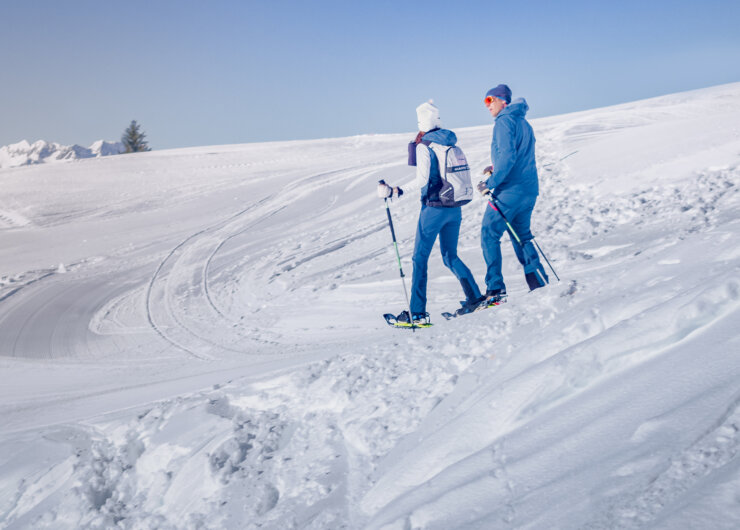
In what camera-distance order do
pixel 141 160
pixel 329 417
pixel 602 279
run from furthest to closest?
1. pixel 141 160
2. pixel 602 279
3. pixel 329 417

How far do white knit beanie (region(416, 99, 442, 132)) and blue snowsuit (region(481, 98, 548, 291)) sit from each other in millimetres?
581

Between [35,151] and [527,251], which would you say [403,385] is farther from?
[35,151]

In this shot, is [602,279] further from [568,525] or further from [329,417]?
[568,525]

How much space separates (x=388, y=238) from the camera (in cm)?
1080

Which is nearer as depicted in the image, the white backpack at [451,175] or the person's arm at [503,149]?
the person's arm at [503,149]

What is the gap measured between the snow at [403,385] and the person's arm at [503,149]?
1.32 metres

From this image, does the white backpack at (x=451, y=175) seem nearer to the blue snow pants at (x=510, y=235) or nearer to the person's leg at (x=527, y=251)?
the blue snow pants at (x=510, y=235)

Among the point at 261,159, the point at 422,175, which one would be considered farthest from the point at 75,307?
the point at 261,159

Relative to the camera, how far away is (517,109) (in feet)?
18.0

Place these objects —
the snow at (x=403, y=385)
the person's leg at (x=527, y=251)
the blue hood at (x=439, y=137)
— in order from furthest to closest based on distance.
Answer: the person's leg at (x=527, y=251) < the blue hood at (x=439, y=137) < the snow at (x=403, y=385)

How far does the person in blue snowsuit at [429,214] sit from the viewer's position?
18.3 feet

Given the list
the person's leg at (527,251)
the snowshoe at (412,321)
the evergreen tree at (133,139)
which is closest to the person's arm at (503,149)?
the person's leg at (527,251)

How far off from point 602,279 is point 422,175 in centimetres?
192

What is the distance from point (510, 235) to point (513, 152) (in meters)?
0.84
